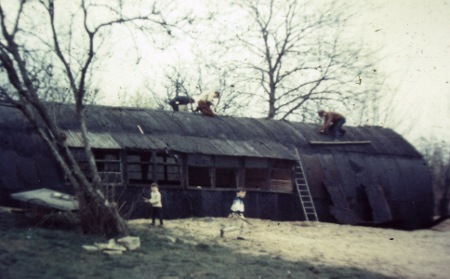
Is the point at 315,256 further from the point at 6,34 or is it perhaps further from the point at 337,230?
the point at 6,34

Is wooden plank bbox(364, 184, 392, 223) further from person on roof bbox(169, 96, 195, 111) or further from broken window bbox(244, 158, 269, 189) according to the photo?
person on roof bbox(169, 96, 195, 111)

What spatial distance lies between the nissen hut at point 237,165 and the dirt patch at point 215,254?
5.87ft

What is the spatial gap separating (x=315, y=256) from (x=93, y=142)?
912 cm

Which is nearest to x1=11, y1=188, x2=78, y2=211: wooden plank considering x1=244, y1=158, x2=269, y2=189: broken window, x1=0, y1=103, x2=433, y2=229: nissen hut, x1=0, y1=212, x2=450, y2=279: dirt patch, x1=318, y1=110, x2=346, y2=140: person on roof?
x1=0, y1=212, x2=450, y2=279: dirt patch

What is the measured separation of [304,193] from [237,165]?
3538 mm

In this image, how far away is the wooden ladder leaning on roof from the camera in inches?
891

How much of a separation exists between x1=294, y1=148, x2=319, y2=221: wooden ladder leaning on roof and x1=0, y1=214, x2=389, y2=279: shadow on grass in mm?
8654

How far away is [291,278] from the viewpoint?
11.7m

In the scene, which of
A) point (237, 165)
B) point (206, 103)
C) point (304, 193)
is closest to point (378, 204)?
point (304, 193)

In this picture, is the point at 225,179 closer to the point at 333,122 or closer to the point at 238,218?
the point at 333,122

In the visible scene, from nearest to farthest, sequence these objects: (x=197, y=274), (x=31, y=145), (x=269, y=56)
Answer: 1. (x=197, y=274)
2. (x=31, y=145)
3. (x=269, y=56)

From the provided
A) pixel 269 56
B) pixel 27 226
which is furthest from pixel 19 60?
pixel 269 56

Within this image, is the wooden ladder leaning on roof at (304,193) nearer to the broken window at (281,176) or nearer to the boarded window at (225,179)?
the broken window at (281,176)

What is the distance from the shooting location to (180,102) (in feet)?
86.2
